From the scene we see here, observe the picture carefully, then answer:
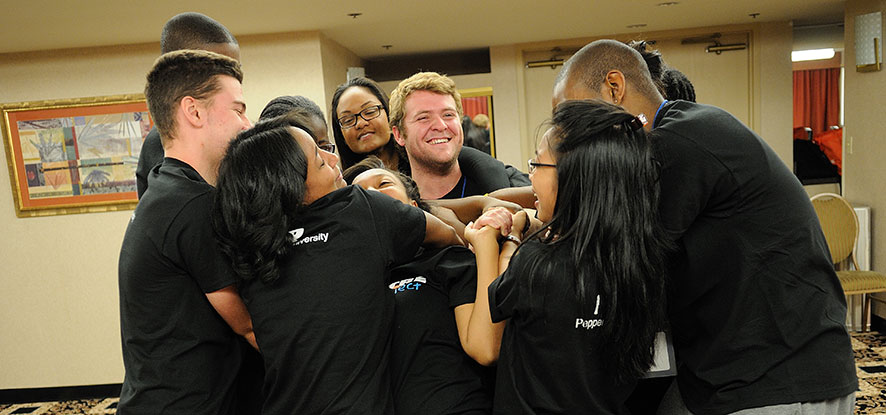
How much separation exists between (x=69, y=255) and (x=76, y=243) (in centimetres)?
14

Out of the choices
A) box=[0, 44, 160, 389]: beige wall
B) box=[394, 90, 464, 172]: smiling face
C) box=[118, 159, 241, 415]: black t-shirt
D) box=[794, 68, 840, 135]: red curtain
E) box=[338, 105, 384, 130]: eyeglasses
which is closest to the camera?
box=[118, 159, 241, 415]: black t-shirt

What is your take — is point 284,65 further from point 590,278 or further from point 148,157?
point 590,278

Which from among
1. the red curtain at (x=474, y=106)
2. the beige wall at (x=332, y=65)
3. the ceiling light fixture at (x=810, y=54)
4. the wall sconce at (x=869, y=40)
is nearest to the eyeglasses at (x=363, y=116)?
the beige wall at (x=332, y=65)

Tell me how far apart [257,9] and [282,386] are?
12.7ft

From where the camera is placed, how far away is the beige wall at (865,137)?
5609mm

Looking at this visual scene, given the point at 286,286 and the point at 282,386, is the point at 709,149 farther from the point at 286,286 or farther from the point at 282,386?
the point at 282,386

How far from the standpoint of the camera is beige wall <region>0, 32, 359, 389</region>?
19.2 feet

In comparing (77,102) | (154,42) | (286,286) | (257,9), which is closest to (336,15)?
(257,9)

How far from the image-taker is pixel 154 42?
5785 mm

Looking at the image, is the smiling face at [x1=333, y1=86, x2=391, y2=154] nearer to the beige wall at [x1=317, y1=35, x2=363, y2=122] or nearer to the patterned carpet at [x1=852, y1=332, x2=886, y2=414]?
the beige wall at [x1=317, y1=35, x2=363, y2=122]

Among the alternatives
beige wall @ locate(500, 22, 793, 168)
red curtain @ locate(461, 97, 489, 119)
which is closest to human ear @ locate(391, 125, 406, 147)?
beige wall @ locate(500, 22, 793, 168)

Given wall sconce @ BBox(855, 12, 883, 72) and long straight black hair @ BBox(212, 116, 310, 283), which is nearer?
long straight black hair @ BBox(212, 116, 310, 283)

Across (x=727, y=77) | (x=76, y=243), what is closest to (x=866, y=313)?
(x=727, y=77)

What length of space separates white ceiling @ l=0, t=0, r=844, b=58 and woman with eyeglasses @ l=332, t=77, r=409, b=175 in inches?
81.1
